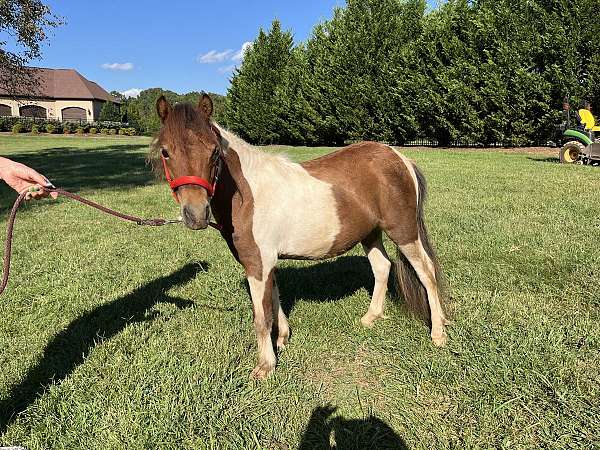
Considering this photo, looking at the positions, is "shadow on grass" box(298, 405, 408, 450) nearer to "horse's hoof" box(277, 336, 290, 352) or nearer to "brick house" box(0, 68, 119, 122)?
"horse's hoof" box(277, 336, 290, 352)

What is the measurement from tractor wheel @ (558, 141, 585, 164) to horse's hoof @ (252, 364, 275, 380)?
14085mm

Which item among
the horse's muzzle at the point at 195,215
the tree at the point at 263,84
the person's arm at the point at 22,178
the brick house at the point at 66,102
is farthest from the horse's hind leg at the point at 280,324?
→ the brick house at the point at 66,102

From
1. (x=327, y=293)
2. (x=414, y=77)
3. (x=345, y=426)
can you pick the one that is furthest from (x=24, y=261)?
(x=414, y=77)

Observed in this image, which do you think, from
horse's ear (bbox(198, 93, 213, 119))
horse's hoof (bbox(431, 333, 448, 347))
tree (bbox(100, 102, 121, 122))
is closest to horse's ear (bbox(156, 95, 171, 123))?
horse's ear (bbox(198, 93, 213, 119))

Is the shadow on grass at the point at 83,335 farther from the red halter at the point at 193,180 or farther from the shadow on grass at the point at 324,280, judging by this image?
the red halter at the point at 193,180

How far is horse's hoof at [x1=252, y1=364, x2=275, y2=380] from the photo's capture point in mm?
3190

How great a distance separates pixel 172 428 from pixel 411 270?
2.44 metres

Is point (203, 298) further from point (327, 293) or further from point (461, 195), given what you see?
point (461, 195)

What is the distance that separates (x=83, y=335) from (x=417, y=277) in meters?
3.11

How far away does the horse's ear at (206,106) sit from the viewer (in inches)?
104

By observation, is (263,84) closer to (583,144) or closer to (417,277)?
(583,144)

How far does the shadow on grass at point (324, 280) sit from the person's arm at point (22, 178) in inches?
103

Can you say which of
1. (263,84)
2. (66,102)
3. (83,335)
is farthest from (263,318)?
(66,102)

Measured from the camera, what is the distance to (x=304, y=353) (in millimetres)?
3516
